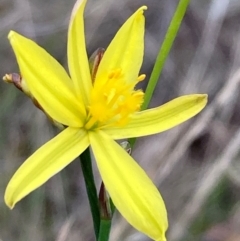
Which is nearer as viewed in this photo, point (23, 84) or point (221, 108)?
point (23, 84)

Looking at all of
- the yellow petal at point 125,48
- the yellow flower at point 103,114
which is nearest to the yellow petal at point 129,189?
the yellow flower at point 103,114

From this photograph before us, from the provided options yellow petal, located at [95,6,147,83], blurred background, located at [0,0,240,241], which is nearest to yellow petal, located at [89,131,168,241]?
yellow petal, located at [95,6,147,83]

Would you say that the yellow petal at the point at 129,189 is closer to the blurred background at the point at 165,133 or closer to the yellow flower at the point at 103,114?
the yellow flower at the point at 103,114

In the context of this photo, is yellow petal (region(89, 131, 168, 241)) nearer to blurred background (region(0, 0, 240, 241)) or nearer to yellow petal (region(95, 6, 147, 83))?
yellow petal (region(95, 6, 147, 83))

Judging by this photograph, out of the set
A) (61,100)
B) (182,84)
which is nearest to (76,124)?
(61,100)

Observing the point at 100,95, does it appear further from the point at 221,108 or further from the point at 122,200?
the point at 221,108
